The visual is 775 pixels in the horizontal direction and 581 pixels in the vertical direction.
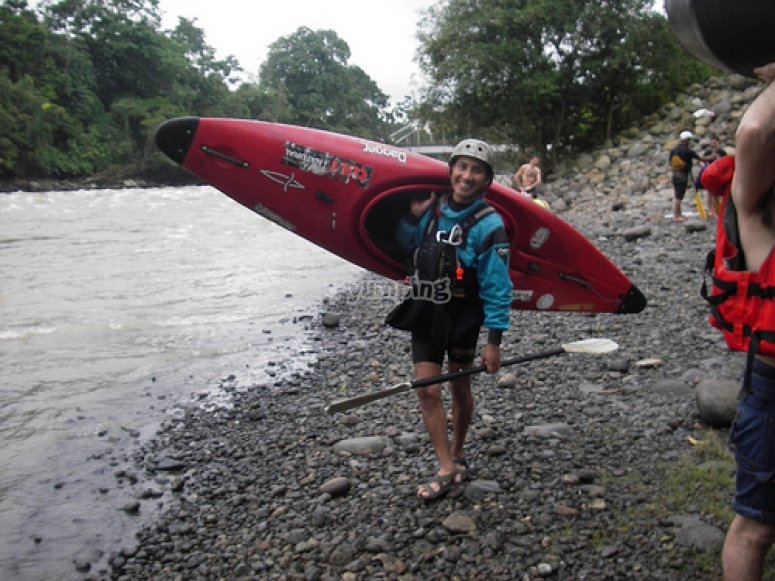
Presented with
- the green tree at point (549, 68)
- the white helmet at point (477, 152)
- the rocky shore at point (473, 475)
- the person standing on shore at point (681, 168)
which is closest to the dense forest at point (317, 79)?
the green tree at point (549, 68)

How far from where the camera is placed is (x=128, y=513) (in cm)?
357

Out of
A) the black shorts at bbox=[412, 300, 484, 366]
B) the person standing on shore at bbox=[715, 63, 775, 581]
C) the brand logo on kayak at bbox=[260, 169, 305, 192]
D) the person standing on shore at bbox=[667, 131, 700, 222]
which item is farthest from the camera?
the person standing on shore at bbox=[667, 131, 700, 222]

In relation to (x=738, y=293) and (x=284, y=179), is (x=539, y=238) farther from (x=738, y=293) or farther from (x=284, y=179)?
(x=738, y=293)

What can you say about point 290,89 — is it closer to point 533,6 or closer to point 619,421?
point 533,6

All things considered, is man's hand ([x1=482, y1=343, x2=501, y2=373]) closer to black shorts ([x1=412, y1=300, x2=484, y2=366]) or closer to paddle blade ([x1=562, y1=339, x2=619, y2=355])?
black shorts ([x1=412, y1=300, x2=484, y2=366])

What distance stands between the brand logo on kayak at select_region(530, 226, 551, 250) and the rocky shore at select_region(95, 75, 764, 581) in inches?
41.4

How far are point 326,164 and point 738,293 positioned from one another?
2.70 metres

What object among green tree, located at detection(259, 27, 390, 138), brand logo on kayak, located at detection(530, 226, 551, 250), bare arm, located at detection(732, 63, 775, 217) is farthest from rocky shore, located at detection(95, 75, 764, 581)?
green tree, located at detection(259, 27, 390, 138)

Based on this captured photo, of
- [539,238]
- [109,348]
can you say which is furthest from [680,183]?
[109,348]

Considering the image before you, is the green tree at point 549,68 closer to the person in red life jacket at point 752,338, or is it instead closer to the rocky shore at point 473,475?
the rocky shore at point 473,475

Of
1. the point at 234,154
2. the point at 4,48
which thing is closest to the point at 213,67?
the point at 4,48

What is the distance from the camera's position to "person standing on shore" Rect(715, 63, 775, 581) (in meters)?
1.61

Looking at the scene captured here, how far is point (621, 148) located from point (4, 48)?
1409 inches

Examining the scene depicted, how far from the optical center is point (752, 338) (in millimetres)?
1672
